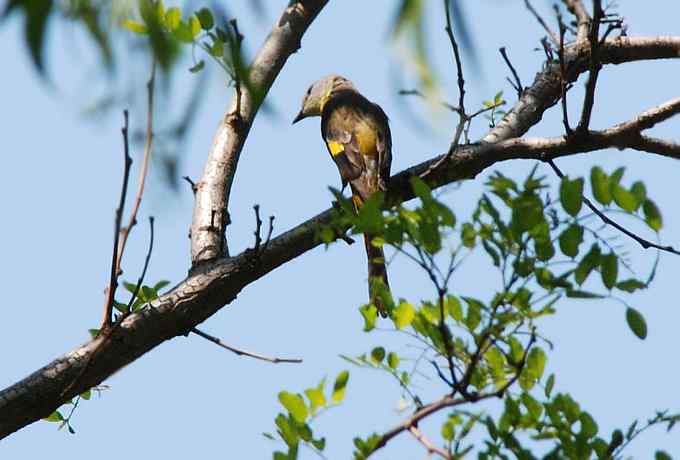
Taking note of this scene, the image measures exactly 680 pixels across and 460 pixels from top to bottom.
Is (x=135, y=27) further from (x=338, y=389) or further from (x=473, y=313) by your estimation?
(x=338, y=389)

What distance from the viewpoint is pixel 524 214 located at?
2.73 meters

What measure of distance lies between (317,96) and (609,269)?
628 centimetres

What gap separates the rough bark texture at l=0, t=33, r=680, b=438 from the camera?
3.80 m

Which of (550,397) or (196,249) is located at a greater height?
(196,249)

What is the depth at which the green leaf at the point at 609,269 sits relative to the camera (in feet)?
8.83

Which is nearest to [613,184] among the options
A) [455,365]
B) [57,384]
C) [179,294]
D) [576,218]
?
[576,218]

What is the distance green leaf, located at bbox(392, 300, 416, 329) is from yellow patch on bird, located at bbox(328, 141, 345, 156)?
373cm

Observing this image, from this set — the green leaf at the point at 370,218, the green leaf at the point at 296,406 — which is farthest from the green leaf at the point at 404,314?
the green leaf at the point at 296,406

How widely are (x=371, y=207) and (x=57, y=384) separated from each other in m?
1.61

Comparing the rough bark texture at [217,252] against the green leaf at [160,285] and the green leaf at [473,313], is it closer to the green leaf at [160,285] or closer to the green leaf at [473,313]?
the green leaf at [160,285]

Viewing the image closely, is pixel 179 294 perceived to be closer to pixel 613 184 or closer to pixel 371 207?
pixel 371 207

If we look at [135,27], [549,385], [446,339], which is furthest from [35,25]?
[549,385]

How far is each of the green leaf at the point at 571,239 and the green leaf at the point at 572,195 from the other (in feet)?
0.18

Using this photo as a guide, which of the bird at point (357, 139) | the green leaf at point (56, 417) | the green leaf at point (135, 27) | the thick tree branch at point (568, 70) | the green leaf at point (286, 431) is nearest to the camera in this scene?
the green leaf at point (135, 27)
